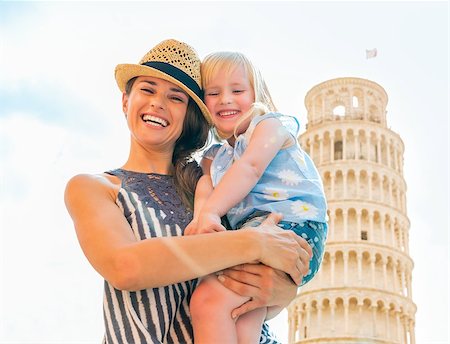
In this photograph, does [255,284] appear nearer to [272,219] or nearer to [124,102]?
[272,219]

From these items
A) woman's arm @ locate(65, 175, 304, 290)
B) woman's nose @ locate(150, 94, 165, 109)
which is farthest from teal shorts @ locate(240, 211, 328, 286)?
woman's nose @ locate(150, 94, 165, 109)

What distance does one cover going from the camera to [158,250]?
183cm

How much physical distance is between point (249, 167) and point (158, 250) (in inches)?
18.8

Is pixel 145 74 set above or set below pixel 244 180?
above

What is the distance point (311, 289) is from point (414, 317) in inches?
185

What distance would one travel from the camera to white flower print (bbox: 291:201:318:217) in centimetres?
215

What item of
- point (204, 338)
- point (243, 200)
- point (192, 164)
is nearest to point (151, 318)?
point (204, 338)

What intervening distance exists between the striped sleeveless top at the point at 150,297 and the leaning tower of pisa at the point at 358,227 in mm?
23454

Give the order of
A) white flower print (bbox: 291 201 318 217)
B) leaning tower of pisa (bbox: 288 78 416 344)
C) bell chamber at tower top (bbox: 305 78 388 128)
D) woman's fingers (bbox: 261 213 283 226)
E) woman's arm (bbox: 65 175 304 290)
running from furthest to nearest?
bell chamber at tower top (bbox: 305 78 388 128) < leaning tower of pisa (bbox: 288 78 416 344) < white flower print (bbox: 291 201 318 217) < woman's fingers (bbox: 261 213 283 226) < woman's arm (bbox: 65 175 304 290)

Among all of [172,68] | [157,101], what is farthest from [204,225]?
[172,68]

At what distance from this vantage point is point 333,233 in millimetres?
26906

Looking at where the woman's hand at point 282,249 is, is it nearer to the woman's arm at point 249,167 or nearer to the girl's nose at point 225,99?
the woman's arm at point 249,167

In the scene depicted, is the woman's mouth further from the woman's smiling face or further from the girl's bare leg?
the girl's bare leg

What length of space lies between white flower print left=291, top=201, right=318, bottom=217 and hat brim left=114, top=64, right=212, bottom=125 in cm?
48
